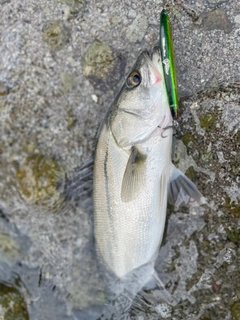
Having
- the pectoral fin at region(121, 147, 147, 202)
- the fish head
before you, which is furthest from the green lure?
the pectoral fin at region(121, 147, 147, 202)

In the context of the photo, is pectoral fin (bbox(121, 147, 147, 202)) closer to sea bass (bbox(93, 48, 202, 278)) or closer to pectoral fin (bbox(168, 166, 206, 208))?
sea bass (bbox(93, 48, 202, 278))

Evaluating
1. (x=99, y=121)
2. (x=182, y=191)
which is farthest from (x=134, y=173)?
(x=99, y=121)

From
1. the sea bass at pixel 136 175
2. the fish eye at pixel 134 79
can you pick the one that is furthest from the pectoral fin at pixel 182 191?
the fish eye at pixel 134 79

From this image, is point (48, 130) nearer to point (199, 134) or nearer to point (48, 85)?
point (48, 85)

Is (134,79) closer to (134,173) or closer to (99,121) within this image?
(99,121)

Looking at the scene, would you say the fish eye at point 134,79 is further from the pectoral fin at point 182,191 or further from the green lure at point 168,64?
the pectoral fin at point 182,191

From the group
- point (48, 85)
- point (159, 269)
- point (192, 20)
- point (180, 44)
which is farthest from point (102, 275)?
point (192, 20)
